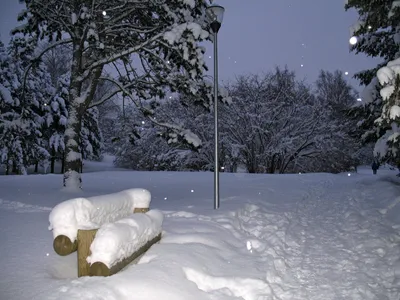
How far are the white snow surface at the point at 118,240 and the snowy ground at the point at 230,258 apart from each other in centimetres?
21

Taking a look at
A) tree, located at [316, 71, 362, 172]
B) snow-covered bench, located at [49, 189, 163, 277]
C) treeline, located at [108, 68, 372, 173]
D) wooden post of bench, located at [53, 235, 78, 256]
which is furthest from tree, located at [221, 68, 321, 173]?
wooden post of bench, located at [53, 235, 78, 256]

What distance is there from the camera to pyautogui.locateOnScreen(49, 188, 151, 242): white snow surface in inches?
133

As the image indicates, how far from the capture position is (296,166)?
27.8 metres

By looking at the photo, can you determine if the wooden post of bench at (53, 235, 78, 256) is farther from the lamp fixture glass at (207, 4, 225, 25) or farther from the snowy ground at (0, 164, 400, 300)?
the lamp fixture glass at (207, 4, 225, 25)

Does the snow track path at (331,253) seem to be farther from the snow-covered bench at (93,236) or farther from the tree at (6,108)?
the tree at (6,108)

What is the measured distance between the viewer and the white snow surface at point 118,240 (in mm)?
3355

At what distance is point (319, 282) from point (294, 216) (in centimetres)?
411

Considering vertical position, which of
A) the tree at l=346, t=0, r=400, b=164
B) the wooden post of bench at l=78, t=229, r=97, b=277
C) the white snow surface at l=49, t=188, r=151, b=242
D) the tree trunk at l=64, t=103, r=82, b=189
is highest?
the tree at l=346, t=0, r=400, b=164

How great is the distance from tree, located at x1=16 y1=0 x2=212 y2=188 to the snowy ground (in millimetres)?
3209

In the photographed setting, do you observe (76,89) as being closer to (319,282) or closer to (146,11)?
(146,11)

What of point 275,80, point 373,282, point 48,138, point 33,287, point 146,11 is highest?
point 275,80

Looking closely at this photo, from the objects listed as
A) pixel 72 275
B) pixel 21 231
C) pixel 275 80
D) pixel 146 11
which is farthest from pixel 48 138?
pixel 72 275

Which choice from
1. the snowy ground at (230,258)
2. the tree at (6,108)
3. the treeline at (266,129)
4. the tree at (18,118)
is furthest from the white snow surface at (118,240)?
the tree at (6,108)

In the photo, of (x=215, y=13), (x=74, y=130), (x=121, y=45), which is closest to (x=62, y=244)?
(x=215, y=13)
